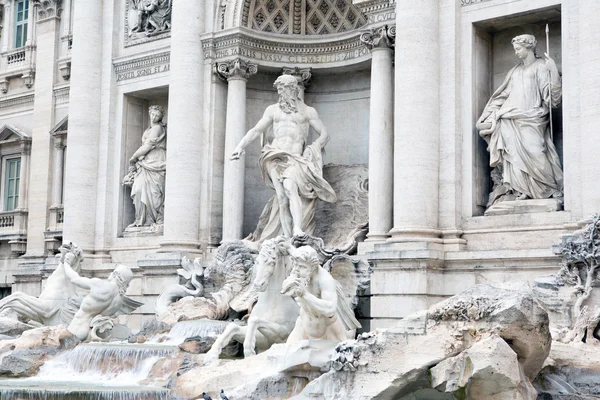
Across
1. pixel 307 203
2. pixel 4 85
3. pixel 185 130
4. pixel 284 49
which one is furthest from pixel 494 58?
pixel 4 85

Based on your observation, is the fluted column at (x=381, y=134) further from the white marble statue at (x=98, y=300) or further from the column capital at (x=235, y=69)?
the white marble statue at (x=98, y=300)

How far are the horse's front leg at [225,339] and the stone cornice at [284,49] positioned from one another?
27.0 ft

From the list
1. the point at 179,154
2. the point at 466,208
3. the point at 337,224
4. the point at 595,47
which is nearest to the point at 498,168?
the point at 466,208

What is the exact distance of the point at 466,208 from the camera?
58.4ft

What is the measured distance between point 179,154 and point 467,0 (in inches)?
287

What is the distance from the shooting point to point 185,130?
71.5ft

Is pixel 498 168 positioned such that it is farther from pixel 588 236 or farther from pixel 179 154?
pixel 179 154

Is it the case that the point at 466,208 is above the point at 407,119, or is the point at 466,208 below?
below

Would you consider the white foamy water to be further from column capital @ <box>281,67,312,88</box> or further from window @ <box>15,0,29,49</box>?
window @ <box>15,0,29,49</box>

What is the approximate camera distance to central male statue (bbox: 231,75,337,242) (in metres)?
20.2

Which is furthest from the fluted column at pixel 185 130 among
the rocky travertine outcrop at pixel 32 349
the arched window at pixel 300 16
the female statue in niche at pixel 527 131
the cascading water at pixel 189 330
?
the female statue in niche at pixel 527 131

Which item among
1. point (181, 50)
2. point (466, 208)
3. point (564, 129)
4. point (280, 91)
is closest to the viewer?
point (564, 129)

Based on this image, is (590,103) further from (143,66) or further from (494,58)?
(143,66)

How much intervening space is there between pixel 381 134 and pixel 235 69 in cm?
426
